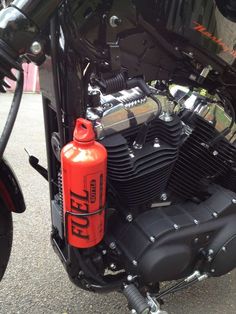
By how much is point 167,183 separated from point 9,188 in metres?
0.64

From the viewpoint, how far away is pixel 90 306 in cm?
221

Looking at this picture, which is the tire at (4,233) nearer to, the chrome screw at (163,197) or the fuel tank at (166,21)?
the chrome screw at (163,197)

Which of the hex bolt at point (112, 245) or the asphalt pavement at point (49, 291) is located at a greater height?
the hex bolt at point (112, 245)

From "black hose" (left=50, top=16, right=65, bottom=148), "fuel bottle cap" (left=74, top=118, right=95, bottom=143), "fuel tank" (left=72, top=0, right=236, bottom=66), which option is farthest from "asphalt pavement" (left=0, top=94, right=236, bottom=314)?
"fuel tank" (left=72, top=0, right=236, bottom=66)

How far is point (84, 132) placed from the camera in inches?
56.5

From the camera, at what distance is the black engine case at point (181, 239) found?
175cm

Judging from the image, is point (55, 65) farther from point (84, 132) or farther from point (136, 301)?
point (136, 301)

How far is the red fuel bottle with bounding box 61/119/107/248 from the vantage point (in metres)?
1.42

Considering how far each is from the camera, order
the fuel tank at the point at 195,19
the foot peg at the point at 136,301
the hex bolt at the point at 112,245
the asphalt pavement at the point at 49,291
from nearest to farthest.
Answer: the fuel tank at the point at 195,19
the foot peg at the point at 136,301
the hex bolt at the point at 112,245
the asphalt pavement at the point at 49,291

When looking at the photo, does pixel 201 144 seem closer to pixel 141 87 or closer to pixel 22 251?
pixel 141 87

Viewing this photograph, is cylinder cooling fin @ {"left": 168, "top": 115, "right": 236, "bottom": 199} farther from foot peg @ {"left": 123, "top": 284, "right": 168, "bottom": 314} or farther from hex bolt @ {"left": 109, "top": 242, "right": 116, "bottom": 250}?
foot peg @ {"left": 123, "top": 284, "right": 168, "bottom": 314}

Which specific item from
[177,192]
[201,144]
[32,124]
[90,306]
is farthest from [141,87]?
[32,124]

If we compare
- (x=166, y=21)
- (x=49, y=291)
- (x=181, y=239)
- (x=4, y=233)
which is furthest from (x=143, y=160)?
(x=49, y=291)

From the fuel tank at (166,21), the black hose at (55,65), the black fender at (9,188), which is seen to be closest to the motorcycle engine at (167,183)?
the black hose at (55,65)
